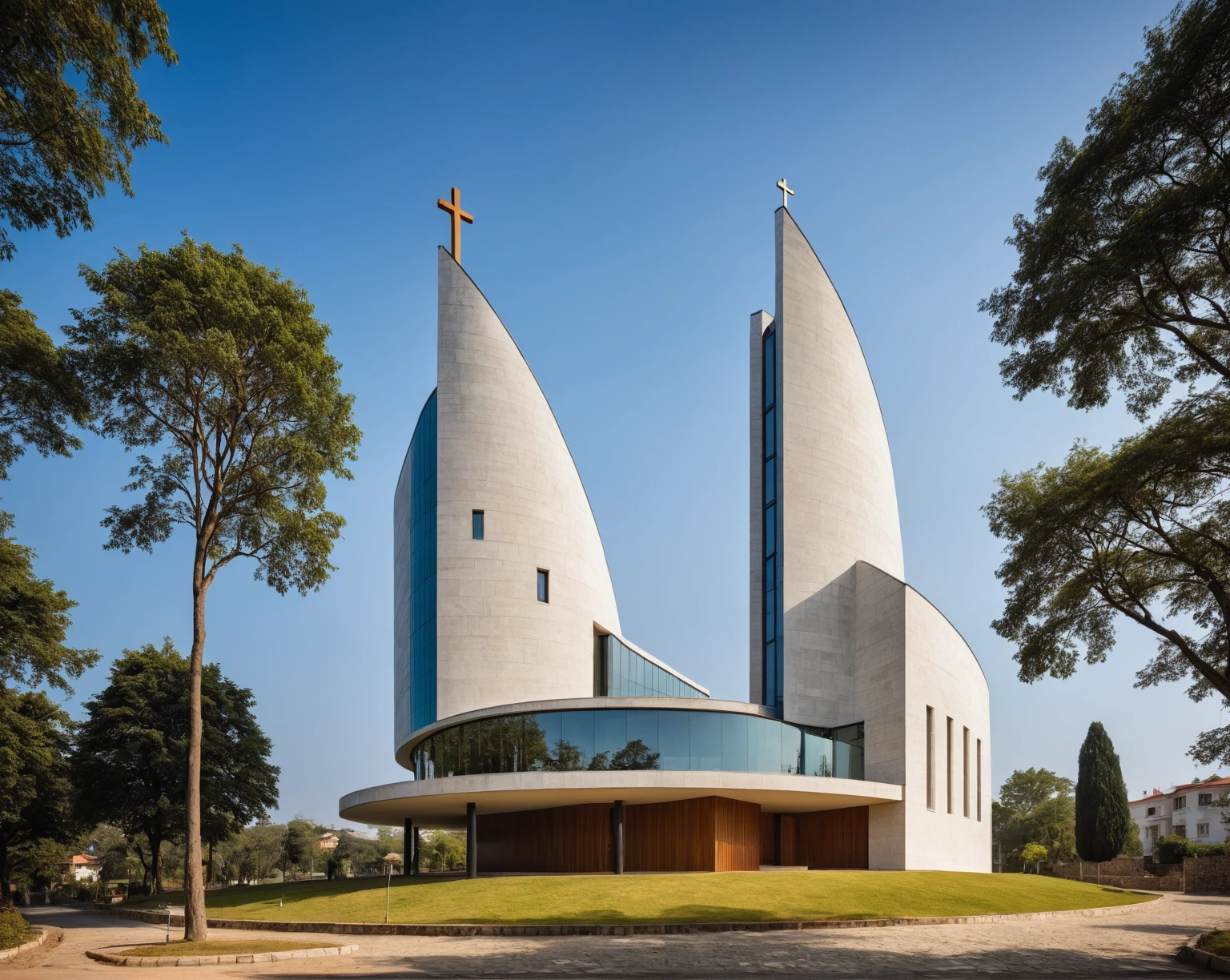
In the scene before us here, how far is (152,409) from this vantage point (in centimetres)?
2203

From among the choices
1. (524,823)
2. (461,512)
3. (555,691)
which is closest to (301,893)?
(524,823)

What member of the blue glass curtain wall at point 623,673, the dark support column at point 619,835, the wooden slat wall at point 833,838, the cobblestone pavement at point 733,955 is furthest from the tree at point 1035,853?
the cobblestone pavement at point 733,955

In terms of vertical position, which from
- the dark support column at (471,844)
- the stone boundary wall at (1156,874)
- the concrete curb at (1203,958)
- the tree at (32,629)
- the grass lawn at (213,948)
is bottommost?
the stone boundary wall at (1156,874)

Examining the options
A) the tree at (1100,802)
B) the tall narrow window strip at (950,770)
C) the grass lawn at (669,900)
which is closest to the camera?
the grass lawn at (669,900)

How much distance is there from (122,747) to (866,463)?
1540 inches

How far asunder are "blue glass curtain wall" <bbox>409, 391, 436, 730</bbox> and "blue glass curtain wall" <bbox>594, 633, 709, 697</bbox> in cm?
786

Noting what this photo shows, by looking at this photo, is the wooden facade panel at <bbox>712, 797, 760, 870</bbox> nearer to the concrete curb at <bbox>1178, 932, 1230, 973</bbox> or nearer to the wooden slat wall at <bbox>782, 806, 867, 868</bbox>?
the wooden slat wall at <bbox>782, 806, 867, 868</bbox>

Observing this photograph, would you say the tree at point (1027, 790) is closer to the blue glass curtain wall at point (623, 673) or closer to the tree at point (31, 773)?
the blue glass curtain wall at point (623, 673)

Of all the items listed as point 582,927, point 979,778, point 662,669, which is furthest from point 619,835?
point 979,778

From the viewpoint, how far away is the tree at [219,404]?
814 inches

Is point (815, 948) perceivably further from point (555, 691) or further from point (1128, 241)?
point (555, 691)

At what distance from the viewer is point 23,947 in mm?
17875

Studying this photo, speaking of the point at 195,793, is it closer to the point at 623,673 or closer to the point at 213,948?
the point at 213,948

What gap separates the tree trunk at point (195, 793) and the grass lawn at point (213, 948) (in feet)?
2.01
